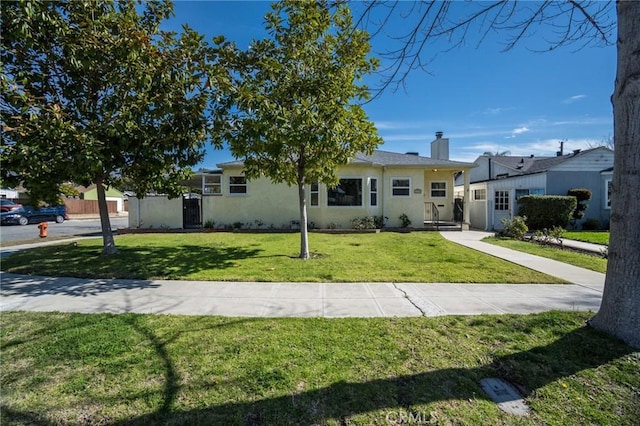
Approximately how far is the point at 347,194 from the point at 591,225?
12.5 metres

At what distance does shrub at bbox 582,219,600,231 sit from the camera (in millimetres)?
15538

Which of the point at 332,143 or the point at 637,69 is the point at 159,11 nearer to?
the point at 332,143

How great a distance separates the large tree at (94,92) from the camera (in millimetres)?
5773

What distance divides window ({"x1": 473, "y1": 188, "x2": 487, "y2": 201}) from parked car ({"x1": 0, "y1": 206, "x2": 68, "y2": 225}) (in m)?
28.5

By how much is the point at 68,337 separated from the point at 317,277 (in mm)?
3950

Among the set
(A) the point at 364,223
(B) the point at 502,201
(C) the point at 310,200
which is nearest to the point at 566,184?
(B) the point at 502,201

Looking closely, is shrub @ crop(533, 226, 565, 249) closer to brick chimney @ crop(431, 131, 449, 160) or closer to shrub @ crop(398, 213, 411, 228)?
shrub @ crop(398, 213, 411, 228)

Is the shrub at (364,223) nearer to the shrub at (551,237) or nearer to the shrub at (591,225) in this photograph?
the shrub at (551,237)

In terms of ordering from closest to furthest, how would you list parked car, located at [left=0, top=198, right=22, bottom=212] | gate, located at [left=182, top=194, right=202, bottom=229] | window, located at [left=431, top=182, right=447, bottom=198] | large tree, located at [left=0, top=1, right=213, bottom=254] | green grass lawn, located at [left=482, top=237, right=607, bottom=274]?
large tree, located at [left=0, top=1, right=213, bottom=254] → green grass lawn, located at [left=482, top=237, right=607, bottom=274] → gate, located at [left=182, top=194, right=202, bottom=229] → window, located at [left=431, top=182, right=447, bottom=198] → parked car, located at [left=0, top=198, right=22, bottom=212]

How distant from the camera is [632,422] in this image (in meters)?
2.22

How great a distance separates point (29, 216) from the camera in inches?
875

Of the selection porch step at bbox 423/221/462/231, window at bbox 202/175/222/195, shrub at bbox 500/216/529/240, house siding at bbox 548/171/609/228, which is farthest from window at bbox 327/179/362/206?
house siding at bbox 548/171/609/228

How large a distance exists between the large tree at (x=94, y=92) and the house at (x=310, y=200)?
7.36 metres

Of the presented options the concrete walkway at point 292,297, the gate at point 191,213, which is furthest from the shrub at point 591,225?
the gate at point 191,213
